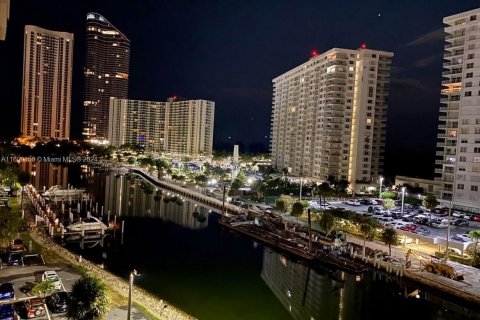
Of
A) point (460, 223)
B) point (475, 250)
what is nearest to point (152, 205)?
point (460, 223)

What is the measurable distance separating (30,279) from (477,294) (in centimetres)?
2373

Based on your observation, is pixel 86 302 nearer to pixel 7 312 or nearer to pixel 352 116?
pixel 7 312

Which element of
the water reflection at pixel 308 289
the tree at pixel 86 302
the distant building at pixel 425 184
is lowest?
the water reflection at pixel 308 289

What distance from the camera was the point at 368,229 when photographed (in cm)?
3167

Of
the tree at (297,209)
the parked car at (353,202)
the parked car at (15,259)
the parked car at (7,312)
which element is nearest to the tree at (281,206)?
the tree at (297,209)

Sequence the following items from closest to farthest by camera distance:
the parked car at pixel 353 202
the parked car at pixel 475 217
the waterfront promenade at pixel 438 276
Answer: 1. the waterfront promenade at pixel 438 276
2. the parked car at pixel 475 217
3. the parked car at pixel 353 202

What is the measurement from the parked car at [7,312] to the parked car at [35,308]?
58cm

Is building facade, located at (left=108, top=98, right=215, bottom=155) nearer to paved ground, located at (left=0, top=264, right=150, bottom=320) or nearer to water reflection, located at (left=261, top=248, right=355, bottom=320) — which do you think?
water reflection, located at (left=261, top=248, right=355, bottom=320)

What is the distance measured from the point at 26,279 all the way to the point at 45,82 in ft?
524

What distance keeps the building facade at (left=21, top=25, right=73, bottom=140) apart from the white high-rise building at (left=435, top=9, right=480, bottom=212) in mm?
148057

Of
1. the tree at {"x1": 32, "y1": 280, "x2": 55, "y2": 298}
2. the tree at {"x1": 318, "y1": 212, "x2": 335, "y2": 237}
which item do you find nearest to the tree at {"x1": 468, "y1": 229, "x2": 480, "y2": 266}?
the tree at {"x1": 318, "y1": 212, "x2": 335, "y2": 237}

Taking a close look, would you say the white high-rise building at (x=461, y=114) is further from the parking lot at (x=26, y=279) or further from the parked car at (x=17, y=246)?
the parked car at (x=17, y=246)

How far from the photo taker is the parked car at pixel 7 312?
15633 mm

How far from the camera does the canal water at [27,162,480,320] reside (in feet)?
76.9
